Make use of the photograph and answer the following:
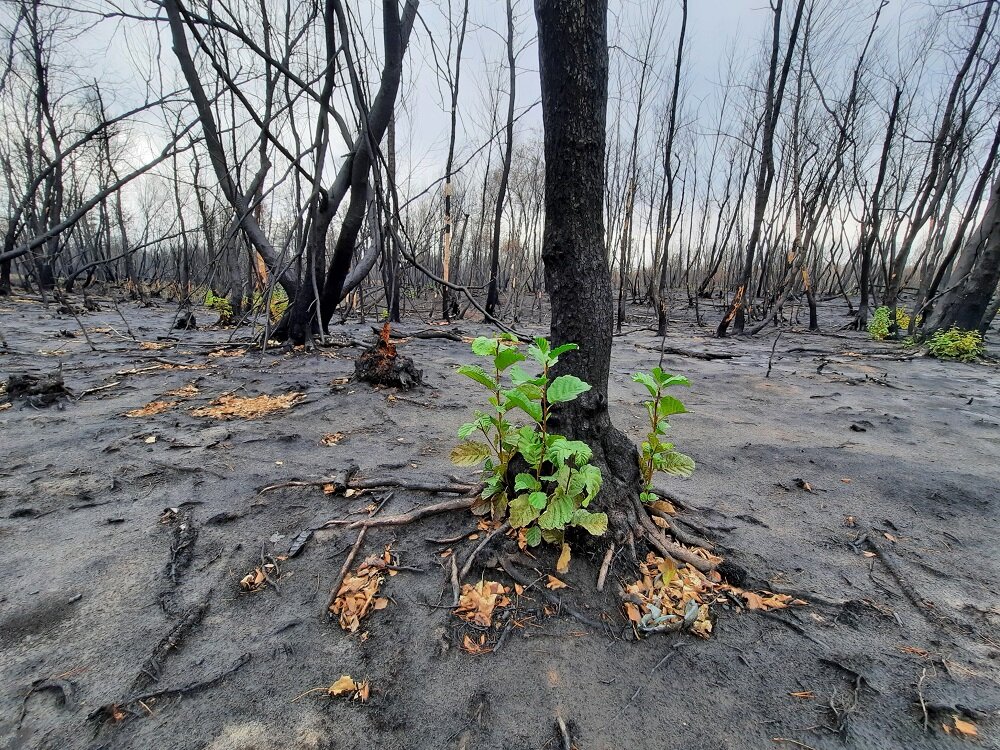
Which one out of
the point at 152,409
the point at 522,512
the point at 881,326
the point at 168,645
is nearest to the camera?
the point at 168,645

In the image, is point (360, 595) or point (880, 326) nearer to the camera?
point (360, 595)

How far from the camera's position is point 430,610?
1.39 meters

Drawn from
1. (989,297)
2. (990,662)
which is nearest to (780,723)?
(990,662)

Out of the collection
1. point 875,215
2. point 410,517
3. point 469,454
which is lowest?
point 410,517

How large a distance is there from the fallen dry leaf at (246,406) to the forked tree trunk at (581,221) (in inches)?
103

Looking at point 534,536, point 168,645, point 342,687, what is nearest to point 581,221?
point 534,536

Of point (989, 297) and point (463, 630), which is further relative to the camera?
point (989, 297)

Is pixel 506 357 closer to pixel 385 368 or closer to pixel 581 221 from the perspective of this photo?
pixel 581 221

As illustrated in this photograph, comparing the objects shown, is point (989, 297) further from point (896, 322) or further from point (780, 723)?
point (780, 723)

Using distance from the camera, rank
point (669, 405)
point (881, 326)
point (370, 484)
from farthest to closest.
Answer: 1. point (881, 326)
2. point (370, 484)
3. point (669, 405)

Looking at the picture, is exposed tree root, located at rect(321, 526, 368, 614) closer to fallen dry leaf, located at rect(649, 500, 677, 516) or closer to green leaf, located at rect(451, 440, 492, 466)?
green leaf, located at rect(451, 440, 492, 466)

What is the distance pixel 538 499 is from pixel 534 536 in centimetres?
17

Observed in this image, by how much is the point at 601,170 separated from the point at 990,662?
1.90m

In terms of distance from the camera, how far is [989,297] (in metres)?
6.38
